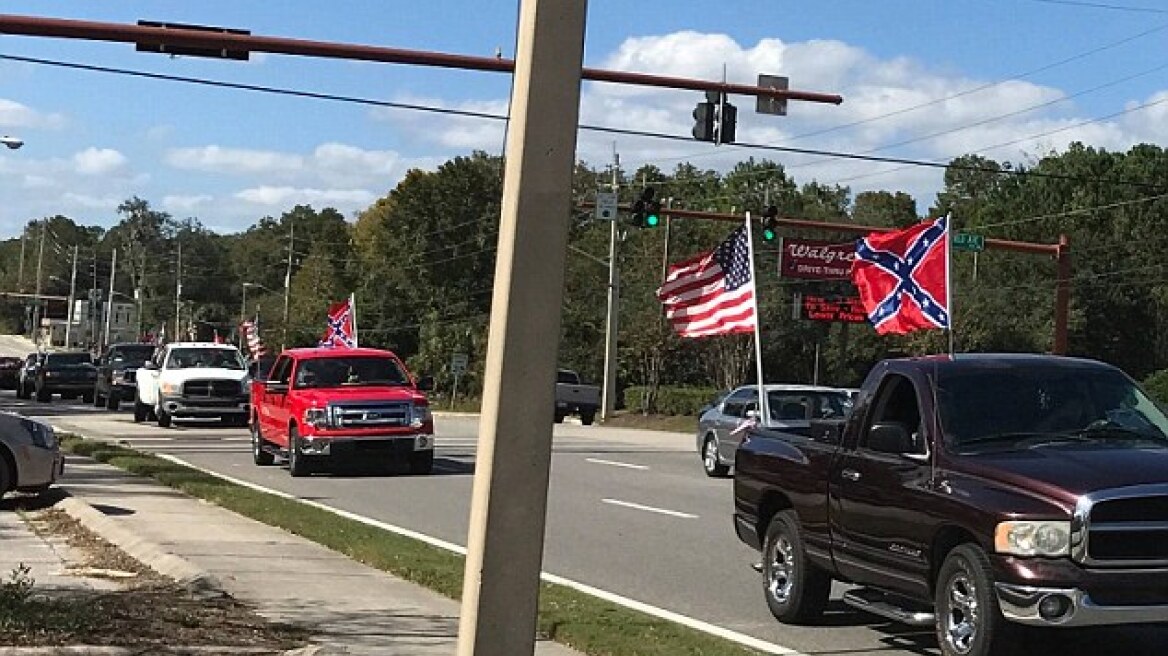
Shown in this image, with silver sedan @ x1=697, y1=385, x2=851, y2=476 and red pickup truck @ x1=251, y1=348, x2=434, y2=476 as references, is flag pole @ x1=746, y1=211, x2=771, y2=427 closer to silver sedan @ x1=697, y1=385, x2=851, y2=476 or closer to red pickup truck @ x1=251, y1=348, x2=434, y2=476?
silver sedan @ x1=697, y1=385, x2=851, y2=476

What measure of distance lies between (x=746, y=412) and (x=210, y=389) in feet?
54.8

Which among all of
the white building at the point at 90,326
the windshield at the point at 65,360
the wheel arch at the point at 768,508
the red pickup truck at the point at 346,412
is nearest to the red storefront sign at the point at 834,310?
the windshield at the point at 65,360

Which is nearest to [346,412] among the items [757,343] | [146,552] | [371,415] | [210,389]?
[371,415]

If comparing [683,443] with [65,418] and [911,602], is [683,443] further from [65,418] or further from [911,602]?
[911,602]

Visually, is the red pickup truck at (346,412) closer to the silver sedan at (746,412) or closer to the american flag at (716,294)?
the american flag at (716,294)

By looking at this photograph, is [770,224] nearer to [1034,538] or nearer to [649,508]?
[649,508]

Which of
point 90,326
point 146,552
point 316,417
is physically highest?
point 90,326

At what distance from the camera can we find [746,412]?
25203 millimetres

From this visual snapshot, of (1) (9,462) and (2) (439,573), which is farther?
(1) (9,462)

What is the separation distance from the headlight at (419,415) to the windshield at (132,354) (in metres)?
25.6

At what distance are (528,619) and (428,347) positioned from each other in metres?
88.9

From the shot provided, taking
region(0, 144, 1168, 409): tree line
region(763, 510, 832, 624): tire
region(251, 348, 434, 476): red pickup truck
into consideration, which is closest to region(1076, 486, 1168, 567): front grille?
region(763, 510, 832, 624): tire

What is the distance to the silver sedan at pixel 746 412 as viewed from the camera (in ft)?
78.7

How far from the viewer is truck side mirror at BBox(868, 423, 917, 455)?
9148 mm
